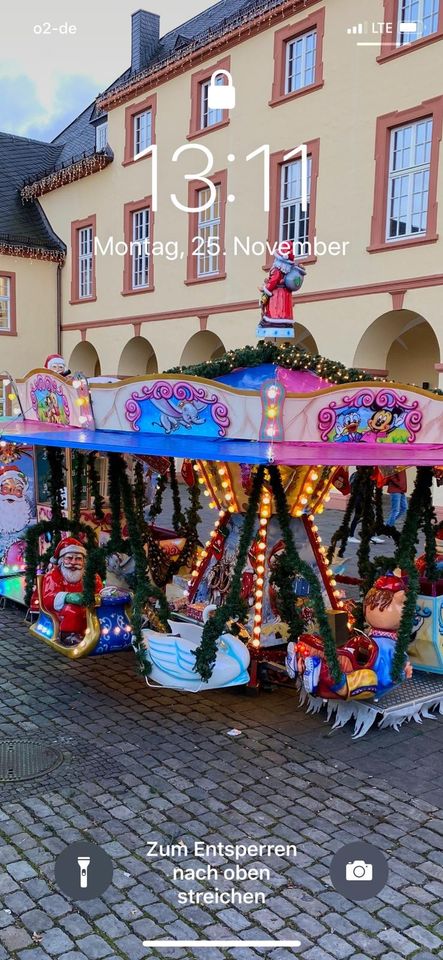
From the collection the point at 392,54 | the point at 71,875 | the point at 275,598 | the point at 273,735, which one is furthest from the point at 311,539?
the point at 392,54

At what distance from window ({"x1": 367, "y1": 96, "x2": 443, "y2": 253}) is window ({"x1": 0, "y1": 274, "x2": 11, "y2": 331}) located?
1300cm

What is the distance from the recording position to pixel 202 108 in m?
19.5

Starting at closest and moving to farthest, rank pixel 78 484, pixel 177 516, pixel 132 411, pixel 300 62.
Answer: pixel 132 411, pixel 78 484, pixel 177 516, pixel 300 62

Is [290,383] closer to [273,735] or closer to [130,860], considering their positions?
[273,735]

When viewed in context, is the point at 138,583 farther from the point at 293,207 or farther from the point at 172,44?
the point at 172,44

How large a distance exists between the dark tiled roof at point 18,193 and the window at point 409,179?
12928mm

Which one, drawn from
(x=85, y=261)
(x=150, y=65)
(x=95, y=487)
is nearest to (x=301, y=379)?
(x=95, y=487)

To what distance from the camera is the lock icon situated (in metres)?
18.0

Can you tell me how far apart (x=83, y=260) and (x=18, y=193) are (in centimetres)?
377

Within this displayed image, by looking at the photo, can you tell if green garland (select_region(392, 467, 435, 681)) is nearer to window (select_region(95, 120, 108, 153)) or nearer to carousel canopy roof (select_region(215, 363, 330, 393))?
carousel canopy roof (select_region(215, 363, 330, 393))

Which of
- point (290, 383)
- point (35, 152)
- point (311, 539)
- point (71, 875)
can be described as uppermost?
point (35, 152)

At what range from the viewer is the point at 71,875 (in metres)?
4.14

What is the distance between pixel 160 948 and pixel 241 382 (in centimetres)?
428

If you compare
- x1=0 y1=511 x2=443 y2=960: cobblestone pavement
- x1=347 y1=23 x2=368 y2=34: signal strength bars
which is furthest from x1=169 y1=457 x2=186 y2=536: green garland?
x1=347 y1=23 x2=368 y2=34: signal strength bars
